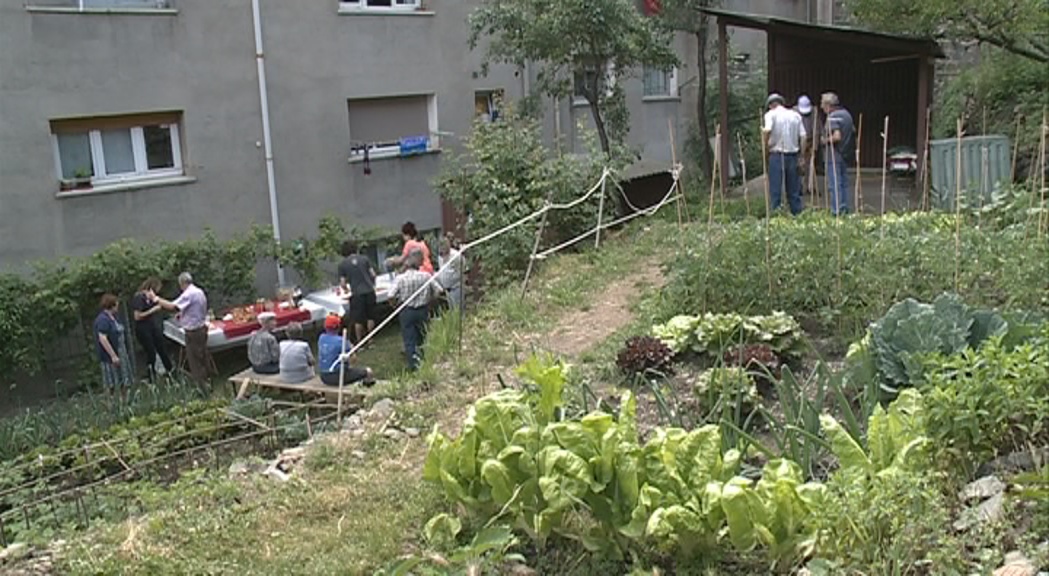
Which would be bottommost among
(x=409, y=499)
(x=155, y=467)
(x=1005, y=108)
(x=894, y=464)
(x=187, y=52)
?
(x=155, y=467)

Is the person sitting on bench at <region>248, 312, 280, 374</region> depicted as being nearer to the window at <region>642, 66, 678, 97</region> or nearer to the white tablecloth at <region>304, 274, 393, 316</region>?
the white tablecloth at <region>304, 274, 393, 316</region>

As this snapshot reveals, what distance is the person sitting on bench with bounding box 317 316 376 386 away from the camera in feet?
29.5

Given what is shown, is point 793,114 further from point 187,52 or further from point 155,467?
point 187,52

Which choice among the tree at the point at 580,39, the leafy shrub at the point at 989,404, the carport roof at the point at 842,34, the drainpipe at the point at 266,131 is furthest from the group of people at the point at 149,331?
the leafy shrub at the point at 989,404

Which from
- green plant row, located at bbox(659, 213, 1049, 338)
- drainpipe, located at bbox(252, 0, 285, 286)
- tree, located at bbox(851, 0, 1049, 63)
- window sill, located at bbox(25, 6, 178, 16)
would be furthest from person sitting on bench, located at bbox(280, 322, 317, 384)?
tree, located at bbox(851, 0, 1049, 63)

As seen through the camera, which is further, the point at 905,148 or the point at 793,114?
the point at 905,148

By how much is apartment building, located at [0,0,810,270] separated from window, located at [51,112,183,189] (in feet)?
0.07

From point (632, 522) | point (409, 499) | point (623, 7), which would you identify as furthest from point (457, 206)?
point (632, 522)

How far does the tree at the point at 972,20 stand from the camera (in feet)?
37.0

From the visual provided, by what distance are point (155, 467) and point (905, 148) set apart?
12184 mm

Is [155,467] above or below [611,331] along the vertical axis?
below

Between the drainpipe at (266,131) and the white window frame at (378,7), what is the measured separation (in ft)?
5.24

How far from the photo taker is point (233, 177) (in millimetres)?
14391

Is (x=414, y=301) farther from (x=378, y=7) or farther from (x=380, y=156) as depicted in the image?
(x=378, y=7)
